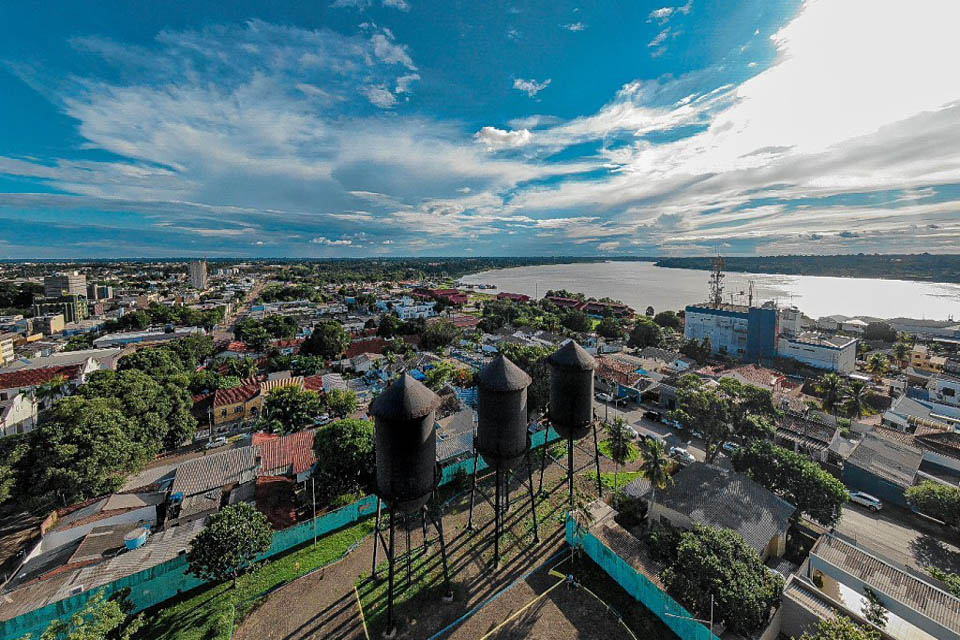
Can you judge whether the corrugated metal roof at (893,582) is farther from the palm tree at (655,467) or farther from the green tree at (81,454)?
the green tree at (81,454)

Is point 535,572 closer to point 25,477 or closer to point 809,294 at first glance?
point 25,477

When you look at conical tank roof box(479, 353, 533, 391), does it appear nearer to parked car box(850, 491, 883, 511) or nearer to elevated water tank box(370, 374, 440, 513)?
elevated water tank box(370, 374, 440, 513)

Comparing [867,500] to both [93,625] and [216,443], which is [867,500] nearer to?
[93,625]

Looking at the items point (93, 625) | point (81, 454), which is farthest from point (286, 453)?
point (93, 625)

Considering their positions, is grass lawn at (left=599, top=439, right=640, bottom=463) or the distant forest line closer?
grass lawn at (left=599, top=439, right=640, bottom=463)

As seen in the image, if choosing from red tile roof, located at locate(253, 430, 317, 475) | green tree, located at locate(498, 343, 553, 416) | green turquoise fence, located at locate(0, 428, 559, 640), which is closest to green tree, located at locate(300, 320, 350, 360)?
red tile roof, located at locate(253, 430, 317, 475)

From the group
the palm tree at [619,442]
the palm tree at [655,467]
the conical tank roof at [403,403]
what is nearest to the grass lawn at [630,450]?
the palm tree at [619,442]
